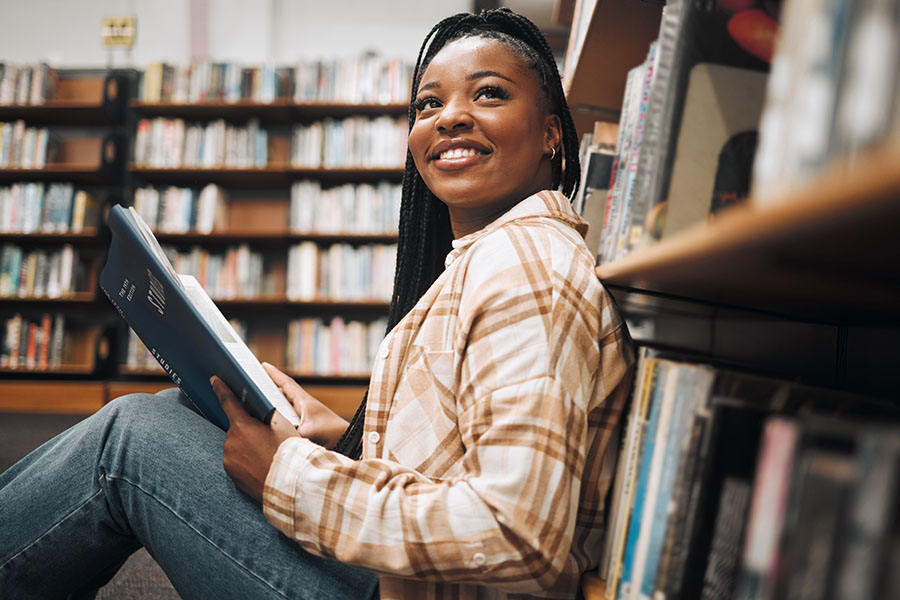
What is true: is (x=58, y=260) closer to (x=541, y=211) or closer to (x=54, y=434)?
(x=54, y=434)

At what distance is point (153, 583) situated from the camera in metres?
1.64

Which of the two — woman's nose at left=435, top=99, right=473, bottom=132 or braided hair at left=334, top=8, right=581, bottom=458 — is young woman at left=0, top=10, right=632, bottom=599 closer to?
woman's nose at left=435, top=99, right=473, bottom=132

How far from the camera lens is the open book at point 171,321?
0.81m

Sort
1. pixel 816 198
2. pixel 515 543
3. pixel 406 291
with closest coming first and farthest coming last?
pixel 816 198 → pixel 515 543 → pixel 406 291

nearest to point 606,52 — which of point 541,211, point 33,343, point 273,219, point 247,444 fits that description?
point 541,211

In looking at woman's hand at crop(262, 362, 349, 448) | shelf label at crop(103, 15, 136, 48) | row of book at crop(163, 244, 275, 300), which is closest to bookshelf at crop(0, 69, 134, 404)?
shelf label at crop(103, 15, 136, 48)

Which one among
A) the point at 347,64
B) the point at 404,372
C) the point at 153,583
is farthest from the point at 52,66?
the point at 404,372

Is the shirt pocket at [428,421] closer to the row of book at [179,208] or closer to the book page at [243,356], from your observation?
the book page at [243,356]

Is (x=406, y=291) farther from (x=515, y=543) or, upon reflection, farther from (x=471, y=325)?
(x=515, y=543)

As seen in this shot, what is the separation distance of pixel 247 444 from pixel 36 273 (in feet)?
Result: 12.1

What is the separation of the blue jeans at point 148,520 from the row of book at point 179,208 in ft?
9.83

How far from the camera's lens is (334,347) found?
3.66 meters

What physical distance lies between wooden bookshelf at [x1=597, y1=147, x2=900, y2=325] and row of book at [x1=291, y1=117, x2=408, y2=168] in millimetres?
3096

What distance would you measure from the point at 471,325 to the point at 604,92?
0.93 metres
